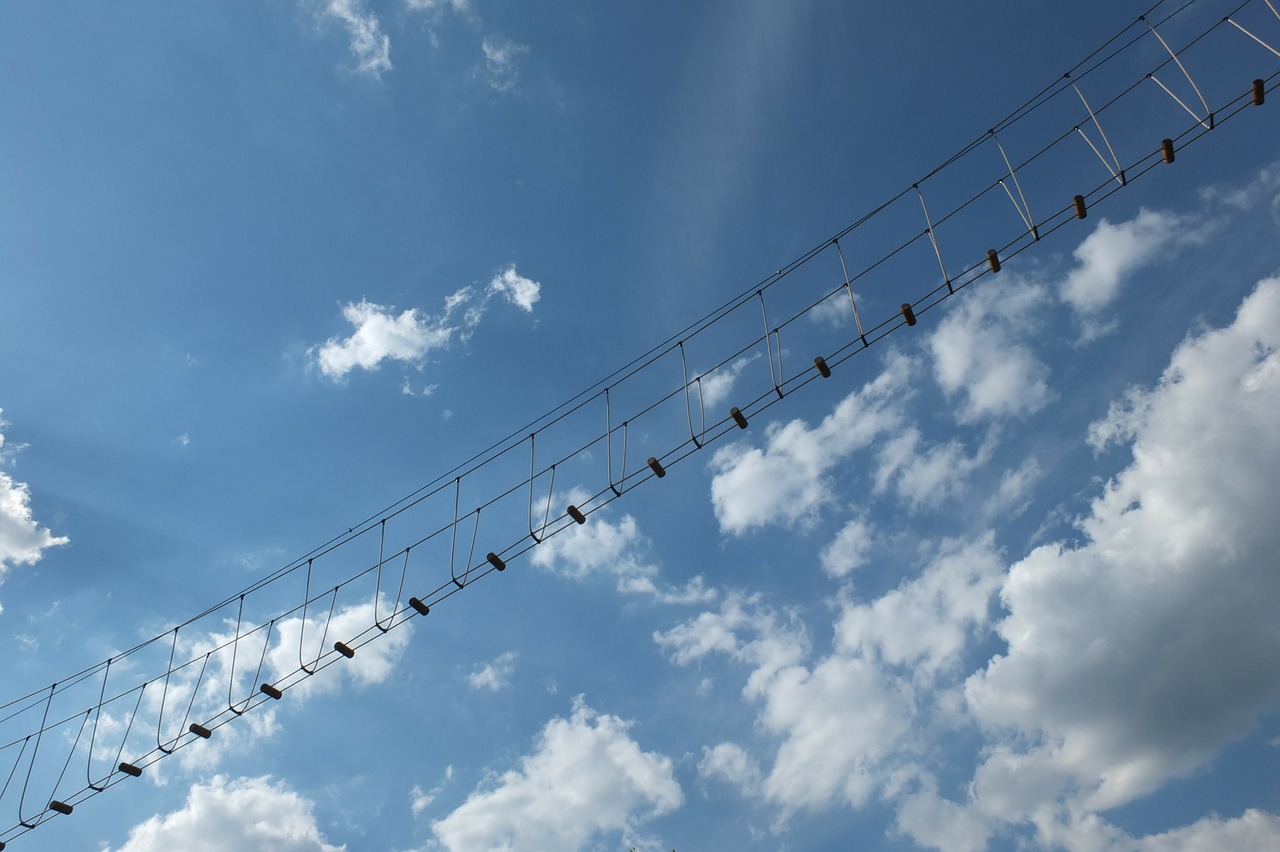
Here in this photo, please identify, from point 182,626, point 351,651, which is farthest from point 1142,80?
point 182,626

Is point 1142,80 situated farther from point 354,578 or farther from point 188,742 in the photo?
point 188,742

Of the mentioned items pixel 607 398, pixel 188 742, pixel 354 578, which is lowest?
pixel 188 742

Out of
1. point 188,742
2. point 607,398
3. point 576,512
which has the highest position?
point 607,398

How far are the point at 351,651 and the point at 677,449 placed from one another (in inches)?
391

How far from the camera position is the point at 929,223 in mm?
20531

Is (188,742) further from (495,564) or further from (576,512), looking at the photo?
(576,512)

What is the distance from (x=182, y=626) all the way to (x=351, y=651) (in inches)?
369

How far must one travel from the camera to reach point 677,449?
21219 mm

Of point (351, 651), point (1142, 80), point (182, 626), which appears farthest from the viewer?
point (182, 626)

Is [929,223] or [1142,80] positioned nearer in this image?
[1142,80]

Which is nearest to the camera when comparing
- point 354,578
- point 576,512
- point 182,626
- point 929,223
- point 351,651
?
point 929,223

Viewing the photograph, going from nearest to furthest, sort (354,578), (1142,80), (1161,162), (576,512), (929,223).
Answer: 1. (1161,162)
2. (1142,80)
3. (929,223)
4. (576,512)
5. (354,578)

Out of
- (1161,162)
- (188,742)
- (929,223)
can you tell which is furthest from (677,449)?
(188,742)

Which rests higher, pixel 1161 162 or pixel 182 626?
pixel 182 626
